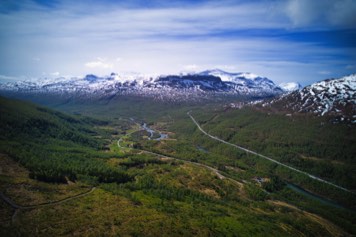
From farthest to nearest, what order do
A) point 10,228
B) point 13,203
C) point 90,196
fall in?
point 90,196 < point 13,203 < point 10,228

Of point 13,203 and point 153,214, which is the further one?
point 153,214

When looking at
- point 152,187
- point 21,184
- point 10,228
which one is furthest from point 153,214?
point 21,184

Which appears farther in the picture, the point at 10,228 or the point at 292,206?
the point at 292,206

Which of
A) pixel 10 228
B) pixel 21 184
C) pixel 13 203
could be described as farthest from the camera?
pixel 21 184

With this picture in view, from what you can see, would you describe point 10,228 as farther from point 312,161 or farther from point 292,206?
point 312,161

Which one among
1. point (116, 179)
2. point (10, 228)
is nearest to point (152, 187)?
point (116, 179)

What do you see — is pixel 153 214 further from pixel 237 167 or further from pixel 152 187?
pixel 237 167

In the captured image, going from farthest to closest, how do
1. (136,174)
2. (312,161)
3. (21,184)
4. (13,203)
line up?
(312,161) < (136,174) < (21,184) < (13,203)

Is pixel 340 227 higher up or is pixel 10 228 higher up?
pixel 10 228

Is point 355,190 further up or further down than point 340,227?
further up
